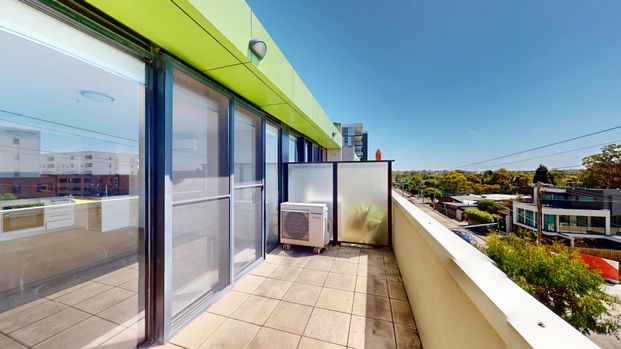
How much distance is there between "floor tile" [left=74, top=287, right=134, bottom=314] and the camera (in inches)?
57.3

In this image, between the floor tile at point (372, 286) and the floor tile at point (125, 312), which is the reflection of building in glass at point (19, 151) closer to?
the floor tile at point (125, 312)

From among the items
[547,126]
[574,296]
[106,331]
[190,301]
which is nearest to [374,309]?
[190,301]

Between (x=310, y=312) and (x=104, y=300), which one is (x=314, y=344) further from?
(x=104, y=300)

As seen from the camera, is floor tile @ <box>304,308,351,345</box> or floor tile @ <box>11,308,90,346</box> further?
floor tile @ <box>304,308,351,345</box>

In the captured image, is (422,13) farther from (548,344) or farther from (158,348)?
(158,348)

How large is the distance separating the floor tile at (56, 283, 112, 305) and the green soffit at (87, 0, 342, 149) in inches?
75.2

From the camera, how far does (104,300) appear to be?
1524mm

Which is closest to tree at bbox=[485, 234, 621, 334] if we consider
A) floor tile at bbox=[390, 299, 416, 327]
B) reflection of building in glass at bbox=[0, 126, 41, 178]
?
floor tile at bbox=[390, 299, 416, 327]

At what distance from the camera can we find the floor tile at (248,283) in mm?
2529

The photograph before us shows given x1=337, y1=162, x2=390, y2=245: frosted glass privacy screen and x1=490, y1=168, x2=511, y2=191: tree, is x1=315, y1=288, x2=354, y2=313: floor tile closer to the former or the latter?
x1=337, y1=162, x2=390, y2=245: frosted glass privacy screen

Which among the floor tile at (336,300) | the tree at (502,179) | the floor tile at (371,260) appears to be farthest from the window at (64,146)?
the tree at (502,179)

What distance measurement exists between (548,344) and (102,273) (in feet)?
7.92

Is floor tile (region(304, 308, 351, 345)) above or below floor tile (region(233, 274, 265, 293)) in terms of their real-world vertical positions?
below

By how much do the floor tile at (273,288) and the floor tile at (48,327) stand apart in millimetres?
1506
